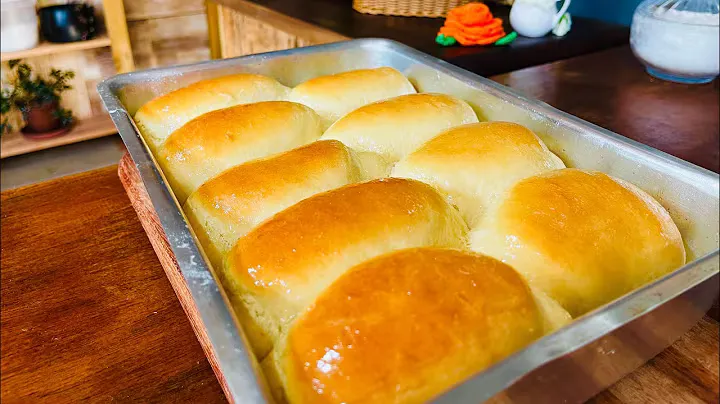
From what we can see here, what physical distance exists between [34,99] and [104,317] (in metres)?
2.72

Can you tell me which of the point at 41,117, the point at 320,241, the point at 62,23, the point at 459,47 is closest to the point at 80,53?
the point at 62,23

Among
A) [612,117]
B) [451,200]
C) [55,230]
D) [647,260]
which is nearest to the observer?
[647,260]

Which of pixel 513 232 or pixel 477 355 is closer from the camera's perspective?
pixel 477 355

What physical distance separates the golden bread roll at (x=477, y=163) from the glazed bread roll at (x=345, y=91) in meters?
0.29

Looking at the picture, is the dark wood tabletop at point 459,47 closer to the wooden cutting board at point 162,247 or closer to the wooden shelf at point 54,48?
the wooden shelf at point 54,48

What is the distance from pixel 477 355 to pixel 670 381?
11.5 inches

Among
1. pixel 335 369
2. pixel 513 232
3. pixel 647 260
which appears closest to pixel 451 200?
pixel 513 232

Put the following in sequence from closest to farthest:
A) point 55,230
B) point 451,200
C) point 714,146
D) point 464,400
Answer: point 464,400 < point 451,200 < point 55,230 < point 714,146

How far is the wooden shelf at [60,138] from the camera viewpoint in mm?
2967

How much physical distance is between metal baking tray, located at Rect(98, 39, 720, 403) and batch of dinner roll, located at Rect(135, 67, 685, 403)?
0.17 ft

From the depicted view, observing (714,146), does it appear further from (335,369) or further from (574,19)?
(574,19)

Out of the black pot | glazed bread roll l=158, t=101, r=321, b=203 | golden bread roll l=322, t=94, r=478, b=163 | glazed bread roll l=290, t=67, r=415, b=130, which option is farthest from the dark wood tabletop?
the black pot

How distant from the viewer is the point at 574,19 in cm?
233

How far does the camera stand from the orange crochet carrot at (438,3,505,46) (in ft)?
6.09
